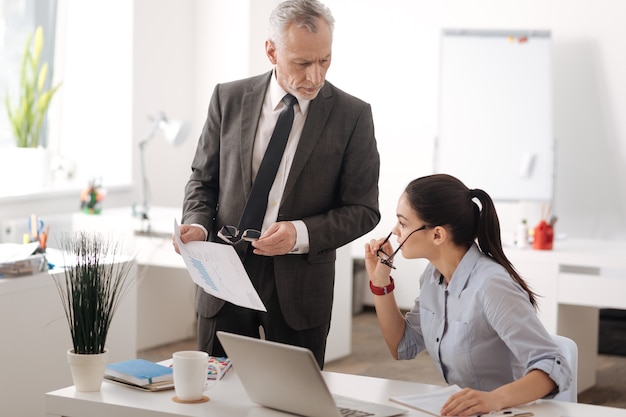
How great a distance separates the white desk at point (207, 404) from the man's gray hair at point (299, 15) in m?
0.85

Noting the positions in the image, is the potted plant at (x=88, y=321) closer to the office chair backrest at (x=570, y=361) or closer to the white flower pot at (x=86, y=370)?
the white flower pot at (x=86, y=370)

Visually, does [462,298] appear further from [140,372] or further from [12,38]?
[12,38]

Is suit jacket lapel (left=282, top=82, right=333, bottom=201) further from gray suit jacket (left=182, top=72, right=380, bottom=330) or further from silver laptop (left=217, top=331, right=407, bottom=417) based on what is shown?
silver laptop (left=217, top=331, right=407, bottom=417)

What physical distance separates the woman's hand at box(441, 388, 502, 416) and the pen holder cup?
265 centimetres

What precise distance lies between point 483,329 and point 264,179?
669 millimetres

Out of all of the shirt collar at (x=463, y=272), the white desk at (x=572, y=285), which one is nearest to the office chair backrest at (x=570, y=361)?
the shirt collar at (x=463, y=272)

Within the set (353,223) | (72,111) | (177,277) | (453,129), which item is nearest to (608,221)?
(453,129)

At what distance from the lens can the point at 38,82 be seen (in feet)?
17.5

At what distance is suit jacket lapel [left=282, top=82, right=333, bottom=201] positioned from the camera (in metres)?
2.34

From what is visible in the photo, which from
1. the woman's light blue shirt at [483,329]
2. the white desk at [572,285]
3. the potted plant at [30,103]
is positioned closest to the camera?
the woman's light blue shirt at [483,329]

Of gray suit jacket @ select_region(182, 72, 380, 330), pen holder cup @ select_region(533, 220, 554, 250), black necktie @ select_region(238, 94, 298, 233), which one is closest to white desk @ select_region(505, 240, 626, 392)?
pen holder cup @ select_region(533, 220, 554, 250)

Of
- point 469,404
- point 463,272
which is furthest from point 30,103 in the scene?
point 469,404

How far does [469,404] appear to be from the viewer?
A: 5.85 ft

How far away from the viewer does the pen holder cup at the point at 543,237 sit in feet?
14.3
